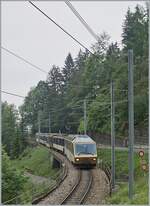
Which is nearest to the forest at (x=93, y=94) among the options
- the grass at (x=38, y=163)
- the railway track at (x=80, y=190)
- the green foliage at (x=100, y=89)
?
the green foliage at (x=100, y=89)

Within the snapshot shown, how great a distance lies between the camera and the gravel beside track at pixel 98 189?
1927 centimetres

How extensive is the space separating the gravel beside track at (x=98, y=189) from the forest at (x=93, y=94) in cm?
417

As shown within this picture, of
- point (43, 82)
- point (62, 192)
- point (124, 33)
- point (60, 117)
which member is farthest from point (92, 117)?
point (43, 82)

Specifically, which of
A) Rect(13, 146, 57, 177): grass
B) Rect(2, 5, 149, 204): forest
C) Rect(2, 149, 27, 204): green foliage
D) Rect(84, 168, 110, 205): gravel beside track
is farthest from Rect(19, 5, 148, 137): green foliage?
Rect(2, 149, 27, 204): green foliage

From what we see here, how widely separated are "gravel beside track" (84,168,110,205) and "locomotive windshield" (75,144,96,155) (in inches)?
50.8

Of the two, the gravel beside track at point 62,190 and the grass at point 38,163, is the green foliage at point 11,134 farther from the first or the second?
the gravel beside track at point 62,190

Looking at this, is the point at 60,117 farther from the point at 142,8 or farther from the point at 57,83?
the point at 142,8

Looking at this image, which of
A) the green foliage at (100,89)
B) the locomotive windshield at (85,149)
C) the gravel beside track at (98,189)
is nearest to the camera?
A: the gravel beside track at (98,189)

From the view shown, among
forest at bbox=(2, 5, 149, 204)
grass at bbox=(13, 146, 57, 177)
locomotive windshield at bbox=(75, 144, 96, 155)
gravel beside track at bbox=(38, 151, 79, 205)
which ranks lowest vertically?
grass at bbox=(13, 146, 57, 177)

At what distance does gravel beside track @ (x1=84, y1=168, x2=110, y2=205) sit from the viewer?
19.3m

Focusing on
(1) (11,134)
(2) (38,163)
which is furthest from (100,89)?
(1) (11,134)

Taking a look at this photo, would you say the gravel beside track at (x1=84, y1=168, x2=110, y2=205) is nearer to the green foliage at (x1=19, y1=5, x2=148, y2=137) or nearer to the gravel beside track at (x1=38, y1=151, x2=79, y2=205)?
the gravel beside track at (x1=38, y1=151, x2=79, y2=205)

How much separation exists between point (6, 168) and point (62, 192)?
372cm

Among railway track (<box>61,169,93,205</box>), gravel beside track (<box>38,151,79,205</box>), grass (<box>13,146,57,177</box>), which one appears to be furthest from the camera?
grass (<box>13,146,57,177</box>)
